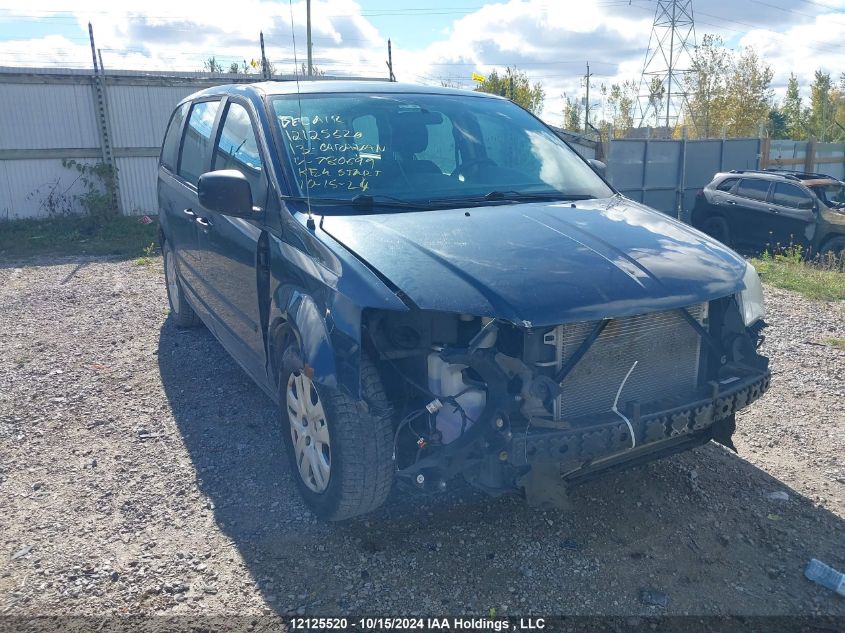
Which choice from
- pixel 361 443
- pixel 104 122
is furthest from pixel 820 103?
pixel 361 443

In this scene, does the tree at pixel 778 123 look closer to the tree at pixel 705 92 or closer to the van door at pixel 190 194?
the tree at pixel 705 92

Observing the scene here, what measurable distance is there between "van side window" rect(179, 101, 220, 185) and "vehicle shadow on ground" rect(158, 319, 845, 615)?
196cm

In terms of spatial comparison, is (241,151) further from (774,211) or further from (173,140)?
(774,211)

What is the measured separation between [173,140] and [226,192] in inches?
103

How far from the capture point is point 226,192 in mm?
3451

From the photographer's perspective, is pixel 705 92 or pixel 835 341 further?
pixel 705 92

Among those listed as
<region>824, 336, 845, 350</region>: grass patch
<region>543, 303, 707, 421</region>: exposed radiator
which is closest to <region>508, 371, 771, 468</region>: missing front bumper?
<region>543, 303, 707, 421</region>: exposed radiator

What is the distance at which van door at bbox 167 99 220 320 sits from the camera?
4.75 metres

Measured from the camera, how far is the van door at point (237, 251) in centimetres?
371

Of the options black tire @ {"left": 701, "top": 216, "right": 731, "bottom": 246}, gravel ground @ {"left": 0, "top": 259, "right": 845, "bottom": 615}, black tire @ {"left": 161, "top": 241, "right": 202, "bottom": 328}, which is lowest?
black tire @ {"left": 701, "top": 216, "right": 731, "bottom": 246}

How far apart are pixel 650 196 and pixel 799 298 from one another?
983 centimetres

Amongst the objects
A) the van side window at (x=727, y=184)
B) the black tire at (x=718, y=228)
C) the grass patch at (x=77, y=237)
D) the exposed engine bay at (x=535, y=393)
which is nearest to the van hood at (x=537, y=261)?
the exposed engine bay at (x=535, y=393)

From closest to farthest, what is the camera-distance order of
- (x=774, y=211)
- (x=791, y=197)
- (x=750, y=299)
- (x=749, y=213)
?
(x=750, y=299) → (x=791, y=197) → (x=774, y=211) → (x=749, y=213)

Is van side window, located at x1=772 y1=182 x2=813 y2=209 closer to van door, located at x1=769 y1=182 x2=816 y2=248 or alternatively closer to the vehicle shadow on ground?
van door, located at x1=769 y1=182 x2=816 y2=248
